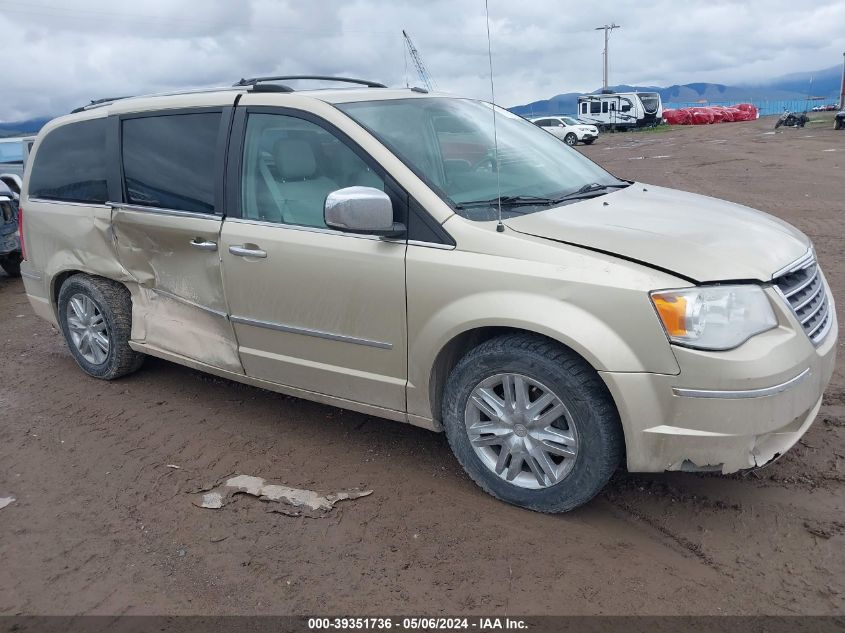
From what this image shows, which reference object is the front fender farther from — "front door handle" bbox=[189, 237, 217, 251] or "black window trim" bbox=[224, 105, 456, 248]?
"front door handle" bbox=[189, 237, 217, 251]

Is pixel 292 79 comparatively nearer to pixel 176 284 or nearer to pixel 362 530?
pixel 176 284

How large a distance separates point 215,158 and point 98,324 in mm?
1745

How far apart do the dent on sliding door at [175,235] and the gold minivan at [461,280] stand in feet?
0.04

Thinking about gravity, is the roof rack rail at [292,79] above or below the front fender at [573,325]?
above

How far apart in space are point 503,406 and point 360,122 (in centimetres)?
155

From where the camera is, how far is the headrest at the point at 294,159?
3729mm

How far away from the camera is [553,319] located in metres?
2.93

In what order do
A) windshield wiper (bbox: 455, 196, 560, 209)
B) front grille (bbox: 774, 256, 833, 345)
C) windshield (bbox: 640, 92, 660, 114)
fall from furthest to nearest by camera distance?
windshield (bbox: 640, 92, 660, 114)
windshield wiper (bbox: 455, 196, 560, 209)
front grille (bbox: 774, 256, 833, 345)

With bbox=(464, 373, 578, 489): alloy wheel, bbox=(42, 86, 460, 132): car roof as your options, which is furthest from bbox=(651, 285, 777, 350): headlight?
bbox=(42, 86, 460, 132): car roof

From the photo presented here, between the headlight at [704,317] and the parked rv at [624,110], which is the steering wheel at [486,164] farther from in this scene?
the parked rv at [624,110]

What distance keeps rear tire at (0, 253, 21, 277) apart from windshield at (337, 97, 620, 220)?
754 centimetres

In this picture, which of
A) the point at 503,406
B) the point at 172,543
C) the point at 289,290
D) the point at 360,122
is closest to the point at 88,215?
the point at 289,290

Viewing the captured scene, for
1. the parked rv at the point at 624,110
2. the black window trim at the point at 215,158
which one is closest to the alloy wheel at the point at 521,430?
the black window trim at the point at 215,158

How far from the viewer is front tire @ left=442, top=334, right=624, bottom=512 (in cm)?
297
